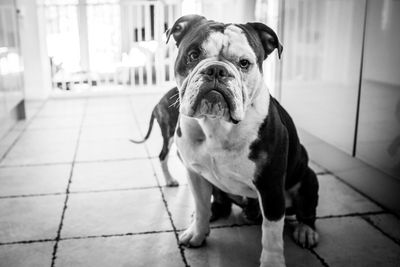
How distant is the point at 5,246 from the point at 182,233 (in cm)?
74

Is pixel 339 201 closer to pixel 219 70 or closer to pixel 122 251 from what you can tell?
pixel 122 251

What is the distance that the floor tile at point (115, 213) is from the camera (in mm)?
2043

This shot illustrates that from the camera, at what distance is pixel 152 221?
212 cm

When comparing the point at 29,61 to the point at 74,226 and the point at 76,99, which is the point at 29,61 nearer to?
the point at 76,99

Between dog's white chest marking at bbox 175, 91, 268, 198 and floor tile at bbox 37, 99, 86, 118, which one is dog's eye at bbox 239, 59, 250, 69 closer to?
dog's white chest marking at bbox 175, 91, 268, 198

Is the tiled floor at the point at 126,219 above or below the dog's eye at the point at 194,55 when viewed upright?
below

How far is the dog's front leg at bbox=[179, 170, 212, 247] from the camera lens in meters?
1.81

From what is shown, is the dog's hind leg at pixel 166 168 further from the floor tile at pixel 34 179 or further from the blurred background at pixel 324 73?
the blurred background at pixel 324 73

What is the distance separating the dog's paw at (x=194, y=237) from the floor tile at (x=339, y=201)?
633 mm

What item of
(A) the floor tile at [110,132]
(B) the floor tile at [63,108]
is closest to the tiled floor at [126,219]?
(A) the floor tile at [110,132]

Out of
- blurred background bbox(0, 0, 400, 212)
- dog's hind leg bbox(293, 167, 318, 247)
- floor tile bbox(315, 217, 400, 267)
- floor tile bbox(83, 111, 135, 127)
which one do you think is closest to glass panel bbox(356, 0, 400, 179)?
blurred background bbox(0, 0, 400, 212)

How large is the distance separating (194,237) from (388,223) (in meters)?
0.92

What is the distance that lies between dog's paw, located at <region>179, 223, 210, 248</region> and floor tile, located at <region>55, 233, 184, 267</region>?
0.14 ft

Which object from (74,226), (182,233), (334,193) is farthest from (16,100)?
(334,193)
